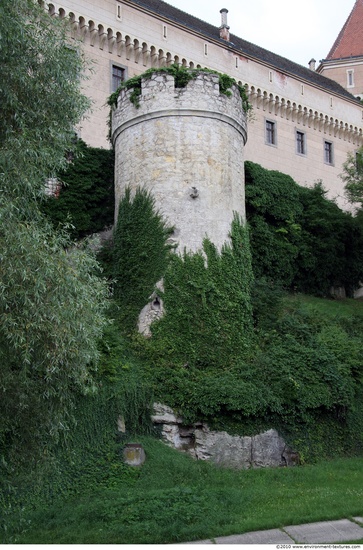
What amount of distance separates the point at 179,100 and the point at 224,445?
866cm

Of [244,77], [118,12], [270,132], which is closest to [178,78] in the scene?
[118,12]

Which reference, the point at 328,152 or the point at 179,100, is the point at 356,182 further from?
the point at 179,100

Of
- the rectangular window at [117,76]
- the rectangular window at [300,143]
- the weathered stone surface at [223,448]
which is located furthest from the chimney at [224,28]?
the weathered stone surface at [223,448]

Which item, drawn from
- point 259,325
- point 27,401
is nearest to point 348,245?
point 259,325

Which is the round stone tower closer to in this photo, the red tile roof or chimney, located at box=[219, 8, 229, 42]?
chimney, located at box=[219, 8, 229, 42]

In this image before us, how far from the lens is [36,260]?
9.23 m

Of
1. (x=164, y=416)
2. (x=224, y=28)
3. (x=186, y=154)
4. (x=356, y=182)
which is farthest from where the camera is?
(x=224, y=28)

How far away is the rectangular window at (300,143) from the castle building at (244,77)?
0.05 metres

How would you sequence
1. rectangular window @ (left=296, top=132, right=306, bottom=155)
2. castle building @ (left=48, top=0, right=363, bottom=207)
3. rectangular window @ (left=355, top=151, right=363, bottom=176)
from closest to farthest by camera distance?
rectangular window @ (left=355, top=151, right=363, bottom=176) → castle building @ (left=48, top=0, right=363, bottom=207) → rectangular window @ (left=296, top=132, right=306, bottom=155)

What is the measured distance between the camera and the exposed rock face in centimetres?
1448

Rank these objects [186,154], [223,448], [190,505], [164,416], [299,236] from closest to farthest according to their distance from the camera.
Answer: [190,505] → [223,448] → [164,416] → [186,154] → [299,236]

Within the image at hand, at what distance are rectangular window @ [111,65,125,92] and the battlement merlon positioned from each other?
11.6 m

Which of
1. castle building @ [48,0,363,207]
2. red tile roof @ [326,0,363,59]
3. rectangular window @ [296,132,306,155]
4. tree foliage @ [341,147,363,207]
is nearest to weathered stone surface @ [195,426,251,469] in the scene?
tree foliage @ [341,147,363,207]

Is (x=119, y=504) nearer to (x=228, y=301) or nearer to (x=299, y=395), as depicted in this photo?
(x=299, y=395)
